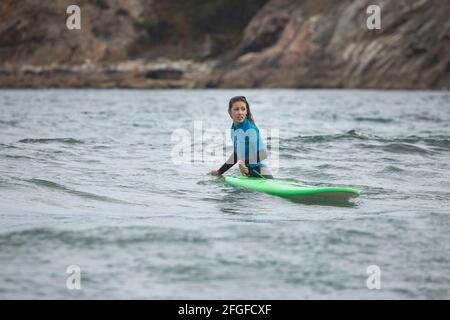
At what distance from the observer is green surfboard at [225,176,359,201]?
866 cm

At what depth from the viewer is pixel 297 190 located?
351 inches

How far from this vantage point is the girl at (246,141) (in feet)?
32.3

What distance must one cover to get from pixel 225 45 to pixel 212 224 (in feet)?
179

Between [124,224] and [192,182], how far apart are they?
3.31 m

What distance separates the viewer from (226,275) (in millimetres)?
5738

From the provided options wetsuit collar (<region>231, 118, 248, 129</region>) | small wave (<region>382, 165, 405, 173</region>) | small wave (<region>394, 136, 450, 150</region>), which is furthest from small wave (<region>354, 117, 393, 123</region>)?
wetsuit collar (<region>231, 118, 248, 129</region>)

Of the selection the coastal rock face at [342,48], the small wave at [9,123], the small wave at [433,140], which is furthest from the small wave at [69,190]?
the coastal rock face at [342,48]

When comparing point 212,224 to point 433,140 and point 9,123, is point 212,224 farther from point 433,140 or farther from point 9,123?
point 9,123

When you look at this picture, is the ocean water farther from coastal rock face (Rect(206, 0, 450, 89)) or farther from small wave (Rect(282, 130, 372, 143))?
coastal rock face (Rect(206, 0, 450, 89))

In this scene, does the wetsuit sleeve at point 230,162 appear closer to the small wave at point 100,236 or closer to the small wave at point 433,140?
the small wave at point 100,236

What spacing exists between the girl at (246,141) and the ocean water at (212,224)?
1.62 feet

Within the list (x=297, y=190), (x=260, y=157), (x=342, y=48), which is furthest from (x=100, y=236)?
(x=342, y=48)

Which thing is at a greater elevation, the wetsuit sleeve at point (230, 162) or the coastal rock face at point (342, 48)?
the coastal rock face at point (342, 48)
